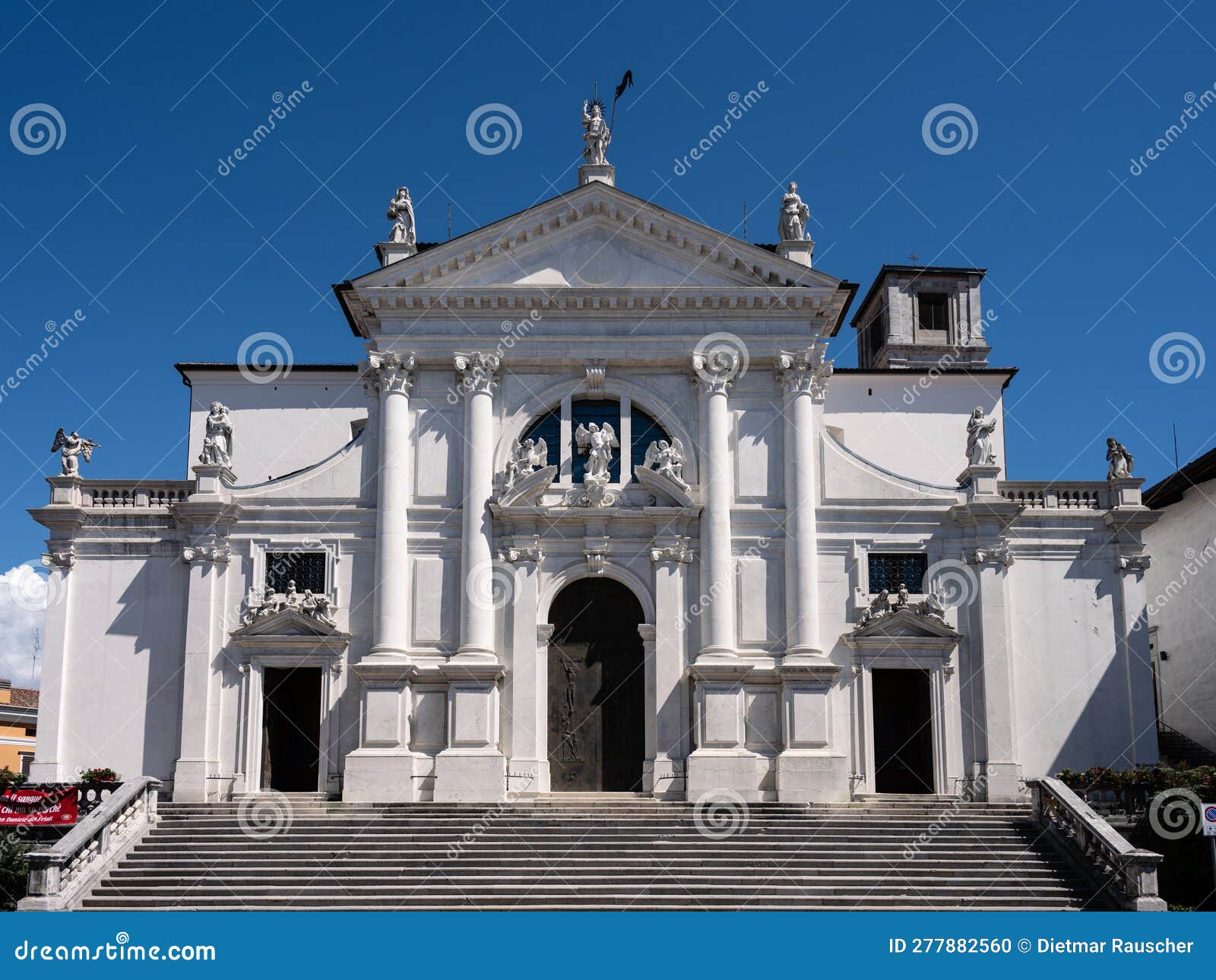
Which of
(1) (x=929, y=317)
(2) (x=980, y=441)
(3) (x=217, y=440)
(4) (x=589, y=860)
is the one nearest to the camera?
(4) (x=589, y=860)

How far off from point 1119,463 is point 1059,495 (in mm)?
1586

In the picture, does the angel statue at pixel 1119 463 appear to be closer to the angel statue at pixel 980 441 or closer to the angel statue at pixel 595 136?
the angel statue at pixel 980 441

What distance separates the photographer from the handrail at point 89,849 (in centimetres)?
2198

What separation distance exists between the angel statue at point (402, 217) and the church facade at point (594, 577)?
7cm

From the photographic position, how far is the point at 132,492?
31.2m

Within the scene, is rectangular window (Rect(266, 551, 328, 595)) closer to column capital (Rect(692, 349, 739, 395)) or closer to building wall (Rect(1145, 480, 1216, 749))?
column capital (Rect(692, 349, 739, 395))

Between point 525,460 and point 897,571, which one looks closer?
point 525,460

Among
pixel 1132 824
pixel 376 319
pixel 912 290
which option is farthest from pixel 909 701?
pixel 912 290

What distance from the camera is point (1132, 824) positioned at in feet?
81.5

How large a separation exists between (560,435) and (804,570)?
6.52m

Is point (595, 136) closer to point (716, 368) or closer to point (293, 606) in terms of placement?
point (716, 368)

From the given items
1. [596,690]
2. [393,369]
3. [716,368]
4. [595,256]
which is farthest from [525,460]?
[596,690]

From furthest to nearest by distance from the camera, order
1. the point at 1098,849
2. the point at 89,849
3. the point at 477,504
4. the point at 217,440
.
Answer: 1. the point at 217,440
2. the point at 477,504
3. the point at 89,849
4. the point at 1098,849

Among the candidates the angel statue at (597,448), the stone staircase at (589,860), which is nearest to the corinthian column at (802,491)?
the angel statue at (597,448)
